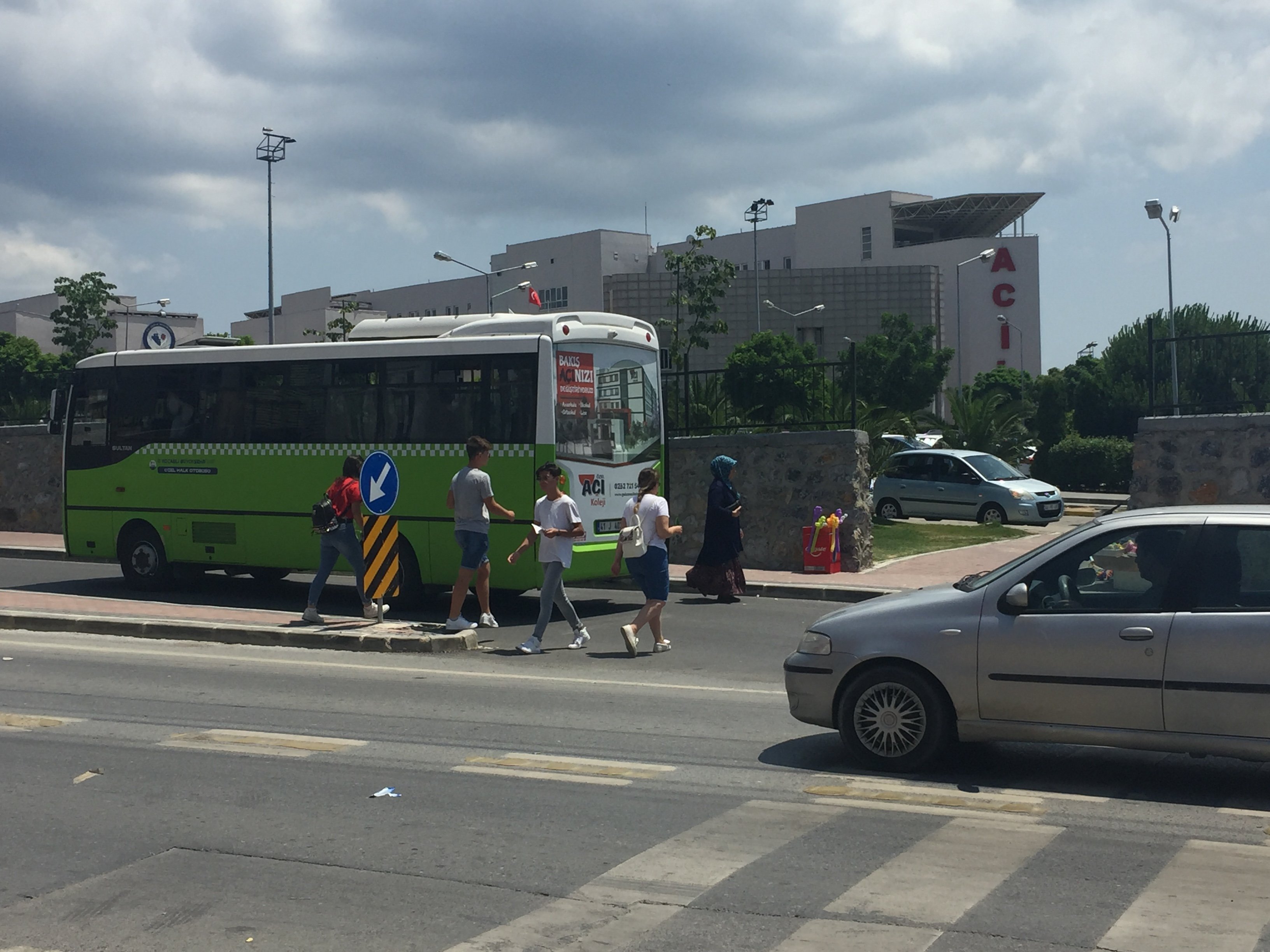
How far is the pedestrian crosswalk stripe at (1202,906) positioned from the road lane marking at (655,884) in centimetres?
159

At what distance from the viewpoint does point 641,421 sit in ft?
51.1

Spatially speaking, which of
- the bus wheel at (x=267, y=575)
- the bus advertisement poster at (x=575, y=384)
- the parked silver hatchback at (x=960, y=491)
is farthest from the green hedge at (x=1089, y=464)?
the bus wheel at (x=267, y=575)

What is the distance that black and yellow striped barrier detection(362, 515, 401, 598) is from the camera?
12984 millimetres

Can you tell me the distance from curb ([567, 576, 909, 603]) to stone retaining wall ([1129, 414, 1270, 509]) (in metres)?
3.65

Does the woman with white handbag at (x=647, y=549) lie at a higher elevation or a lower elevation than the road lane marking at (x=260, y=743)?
higher

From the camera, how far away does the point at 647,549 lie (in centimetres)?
1170

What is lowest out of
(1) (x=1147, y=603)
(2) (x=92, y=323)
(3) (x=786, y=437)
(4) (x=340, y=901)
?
(4) (x=340, y=901)

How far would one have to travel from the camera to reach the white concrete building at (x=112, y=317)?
9088cm

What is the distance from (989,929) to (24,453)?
25348mm

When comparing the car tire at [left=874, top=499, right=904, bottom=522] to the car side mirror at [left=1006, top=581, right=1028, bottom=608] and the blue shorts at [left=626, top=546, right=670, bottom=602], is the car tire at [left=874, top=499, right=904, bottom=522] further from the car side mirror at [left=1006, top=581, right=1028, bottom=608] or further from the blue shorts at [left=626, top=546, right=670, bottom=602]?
the car side mirror at [left=1006, top=581, right=1028, bottom=608]

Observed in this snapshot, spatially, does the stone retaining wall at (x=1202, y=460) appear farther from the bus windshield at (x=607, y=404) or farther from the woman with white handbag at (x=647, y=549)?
the woman with white handbag at (x=647, y=549)

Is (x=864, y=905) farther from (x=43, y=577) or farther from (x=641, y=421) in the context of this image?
(x=43, y=577)

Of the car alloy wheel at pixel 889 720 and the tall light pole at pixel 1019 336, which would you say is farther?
the tall light pole at pixel 1019 336

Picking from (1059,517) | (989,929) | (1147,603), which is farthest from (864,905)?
(1059,517)
